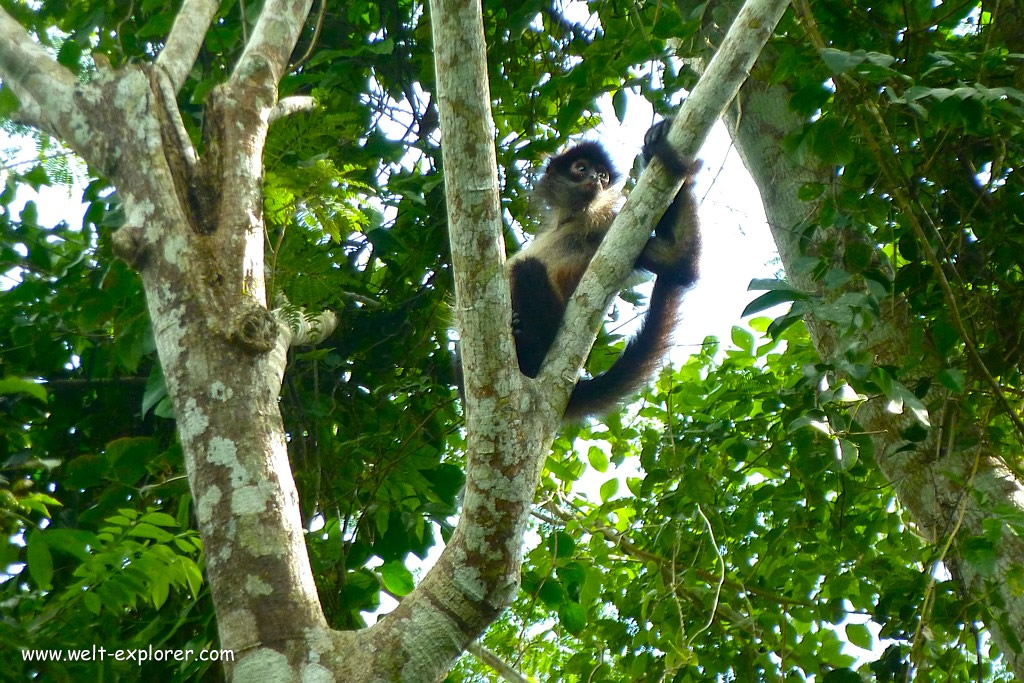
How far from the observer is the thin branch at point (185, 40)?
3.32 meters

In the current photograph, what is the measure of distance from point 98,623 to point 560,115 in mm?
2499

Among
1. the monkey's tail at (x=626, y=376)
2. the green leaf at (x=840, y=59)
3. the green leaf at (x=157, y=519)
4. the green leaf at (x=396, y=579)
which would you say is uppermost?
the monkey's tail at (x=626, y=376)

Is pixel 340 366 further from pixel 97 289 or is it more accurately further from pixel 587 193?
pixel 587 193

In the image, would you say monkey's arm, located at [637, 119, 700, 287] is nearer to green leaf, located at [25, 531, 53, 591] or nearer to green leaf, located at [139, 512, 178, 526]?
green leaf, located at [139, 512, 178, 526]

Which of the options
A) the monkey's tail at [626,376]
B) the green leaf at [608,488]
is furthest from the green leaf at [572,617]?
the monkey's tail at [626,376]

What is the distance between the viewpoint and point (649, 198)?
9.35 ft

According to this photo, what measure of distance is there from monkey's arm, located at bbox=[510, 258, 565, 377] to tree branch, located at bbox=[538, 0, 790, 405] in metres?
1.51

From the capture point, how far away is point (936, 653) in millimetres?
2490

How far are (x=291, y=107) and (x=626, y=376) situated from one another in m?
1.81

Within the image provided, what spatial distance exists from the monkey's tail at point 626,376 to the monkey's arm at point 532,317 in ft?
0.84

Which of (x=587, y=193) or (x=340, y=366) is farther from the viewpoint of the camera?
(x=587, y=193)

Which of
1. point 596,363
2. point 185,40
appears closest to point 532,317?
point 596,363

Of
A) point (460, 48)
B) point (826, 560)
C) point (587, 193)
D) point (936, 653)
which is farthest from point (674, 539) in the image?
point (587, 193)

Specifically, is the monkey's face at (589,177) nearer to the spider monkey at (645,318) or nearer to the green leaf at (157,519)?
the spider monkey at (645,318)
